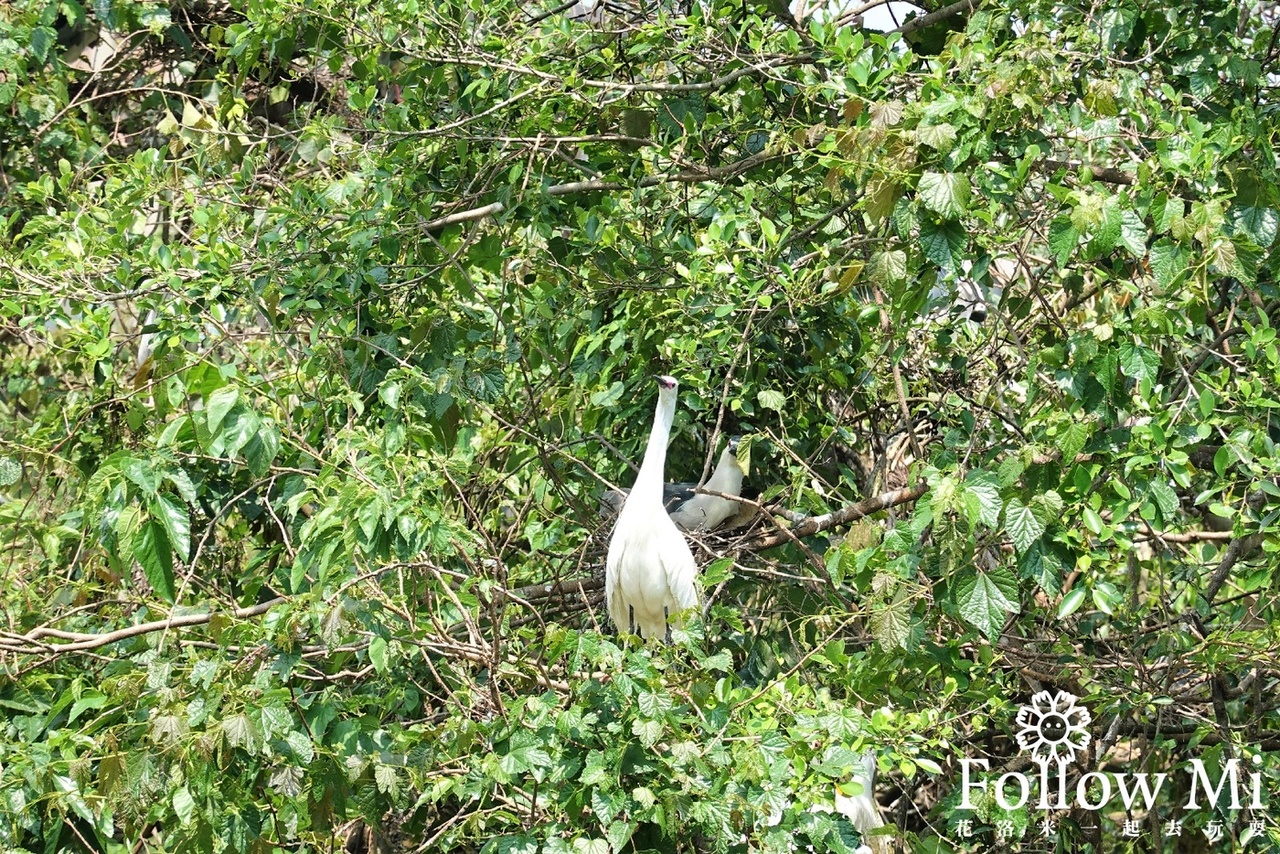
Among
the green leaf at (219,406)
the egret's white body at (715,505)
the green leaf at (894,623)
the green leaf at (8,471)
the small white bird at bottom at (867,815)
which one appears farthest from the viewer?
the egret's white body at (715,505)

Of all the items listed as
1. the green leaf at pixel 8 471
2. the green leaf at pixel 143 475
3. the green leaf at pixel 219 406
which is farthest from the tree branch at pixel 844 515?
the green leaf at pixel 8 471

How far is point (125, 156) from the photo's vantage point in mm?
5656

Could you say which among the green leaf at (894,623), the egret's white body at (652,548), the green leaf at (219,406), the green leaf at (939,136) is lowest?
the egret's white body at (652,548)

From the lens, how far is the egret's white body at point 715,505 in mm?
4125

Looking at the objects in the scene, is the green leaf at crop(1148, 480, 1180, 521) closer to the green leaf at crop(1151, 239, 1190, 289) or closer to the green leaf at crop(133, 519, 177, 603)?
the green leaf at crop(1151, 239, 1190, 289)

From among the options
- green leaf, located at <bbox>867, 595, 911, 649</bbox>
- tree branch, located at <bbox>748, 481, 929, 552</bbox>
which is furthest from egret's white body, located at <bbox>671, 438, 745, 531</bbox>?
green leaf, located at <bbox>867, 595, 911, 649</bbox>

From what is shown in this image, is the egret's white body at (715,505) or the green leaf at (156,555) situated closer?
the green leaf at (156,555)

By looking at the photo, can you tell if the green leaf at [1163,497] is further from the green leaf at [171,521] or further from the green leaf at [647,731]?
the green leaf at [171,521]

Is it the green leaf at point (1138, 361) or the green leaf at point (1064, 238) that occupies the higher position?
the green leaf at point (1064, 238)

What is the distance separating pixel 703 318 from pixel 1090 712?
1.43 meters

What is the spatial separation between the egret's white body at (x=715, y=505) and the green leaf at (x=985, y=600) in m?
1.53

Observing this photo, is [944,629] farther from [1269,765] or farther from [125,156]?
[125,156]

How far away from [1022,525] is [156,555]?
5.47 feet

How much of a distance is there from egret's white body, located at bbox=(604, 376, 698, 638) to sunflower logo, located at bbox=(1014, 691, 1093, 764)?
901 mm
